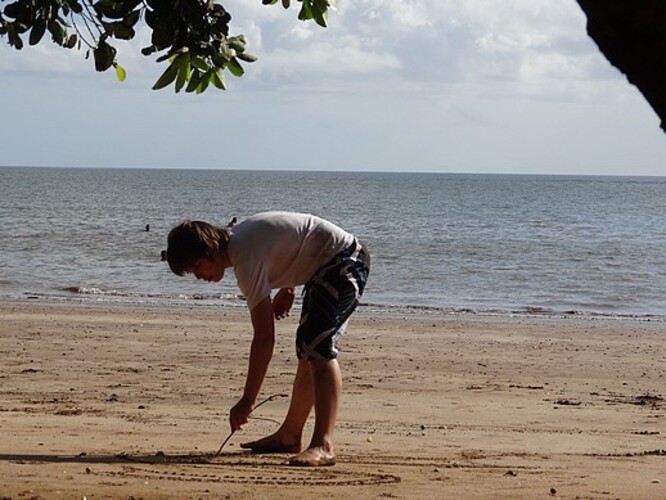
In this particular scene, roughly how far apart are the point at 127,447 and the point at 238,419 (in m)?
1.23

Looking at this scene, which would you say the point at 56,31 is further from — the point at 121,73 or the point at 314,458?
the point at 314,458

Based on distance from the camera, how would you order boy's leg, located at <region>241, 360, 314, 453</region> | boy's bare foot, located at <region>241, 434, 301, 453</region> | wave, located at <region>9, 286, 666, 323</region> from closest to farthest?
1. boy's leg, located at <region>241, 360, 314, 453</region>
2. boy's bare foot, located at <region>241, 434, 301, 453</region>
3. wave, located at <region>9, 286, 666, 323</region>

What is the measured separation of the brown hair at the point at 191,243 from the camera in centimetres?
571

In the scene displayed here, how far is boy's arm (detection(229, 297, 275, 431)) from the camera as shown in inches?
228

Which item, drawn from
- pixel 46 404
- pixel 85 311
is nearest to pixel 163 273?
pixel 85 311

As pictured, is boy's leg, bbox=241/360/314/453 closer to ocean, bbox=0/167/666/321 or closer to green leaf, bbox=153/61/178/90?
green leaf, bbox=153/61/178/90

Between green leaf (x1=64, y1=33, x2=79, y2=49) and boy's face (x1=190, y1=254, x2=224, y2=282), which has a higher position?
green leaf (x1=64, y1=33, x2=79, y2=49)

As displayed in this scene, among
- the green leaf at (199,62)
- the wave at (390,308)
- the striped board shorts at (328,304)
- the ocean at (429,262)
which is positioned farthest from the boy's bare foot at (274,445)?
the ocean at (429,262)

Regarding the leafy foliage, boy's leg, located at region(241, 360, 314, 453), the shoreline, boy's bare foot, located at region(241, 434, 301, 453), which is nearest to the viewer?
the leafy foliage

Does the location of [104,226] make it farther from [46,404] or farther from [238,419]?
[238,419]

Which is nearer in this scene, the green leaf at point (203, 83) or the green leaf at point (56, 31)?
the green leaf at point (56, 31)

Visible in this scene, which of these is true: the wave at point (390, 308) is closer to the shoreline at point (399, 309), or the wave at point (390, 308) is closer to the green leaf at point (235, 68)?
the shoreline at point (399, 309)

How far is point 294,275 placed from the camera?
19.7ft

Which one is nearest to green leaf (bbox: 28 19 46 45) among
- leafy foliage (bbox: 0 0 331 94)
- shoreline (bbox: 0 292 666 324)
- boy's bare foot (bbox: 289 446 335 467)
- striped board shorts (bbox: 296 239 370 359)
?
leafy foliage (bbox: 0 0 331 94)
